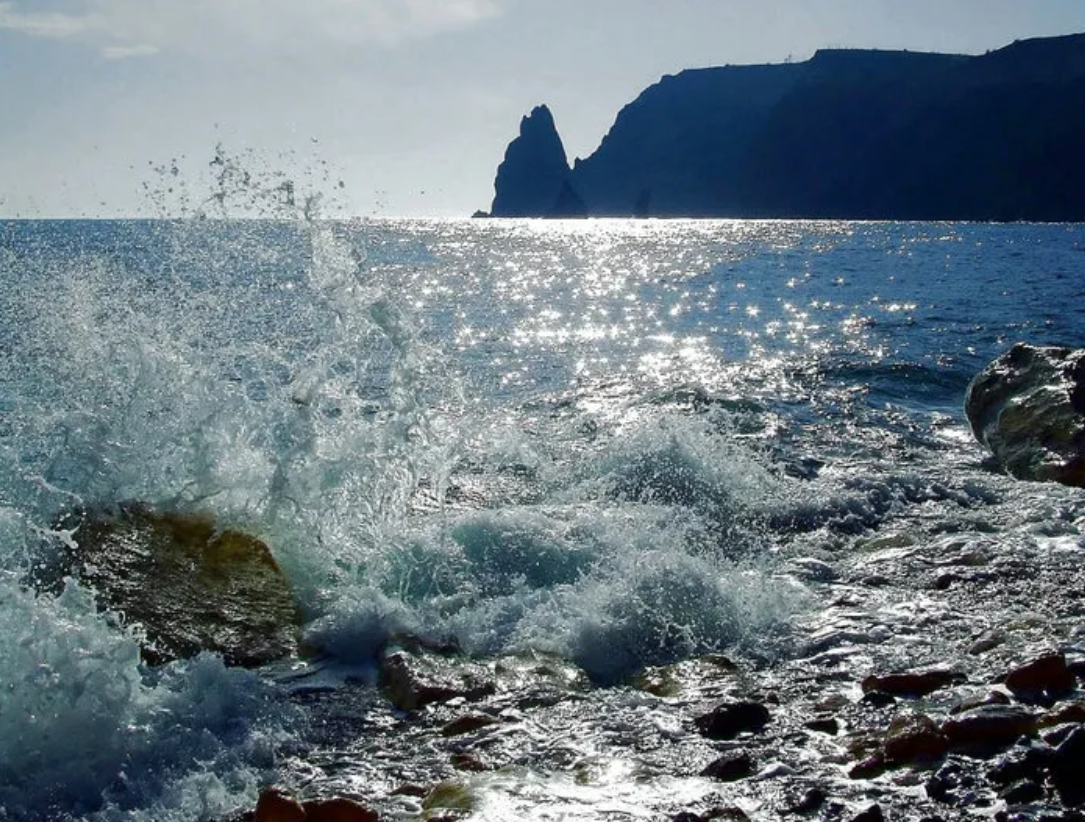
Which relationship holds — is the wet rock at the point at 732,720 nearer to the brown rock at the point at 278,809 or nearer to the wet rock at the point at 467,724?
the wet rock at the point at 467,724

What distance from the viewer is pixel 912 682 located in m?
6.04

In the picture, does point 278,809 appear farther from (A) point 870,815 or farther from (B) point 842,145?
(B) point 842,145

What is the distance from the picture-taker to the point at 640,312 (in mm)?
35031

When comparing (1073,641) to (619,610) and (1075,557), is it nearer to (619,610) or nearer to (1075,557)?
(1075,557)

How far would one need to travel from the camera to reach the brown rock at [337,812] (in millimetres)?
4547

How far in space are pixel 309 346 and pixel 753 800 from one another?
19984 millimetres

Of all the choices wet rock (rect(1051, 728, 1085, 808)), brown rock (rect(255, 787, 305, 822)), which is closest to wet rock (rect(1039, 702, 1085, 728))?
wet rock (rect(1051, 728, 1085, 808))

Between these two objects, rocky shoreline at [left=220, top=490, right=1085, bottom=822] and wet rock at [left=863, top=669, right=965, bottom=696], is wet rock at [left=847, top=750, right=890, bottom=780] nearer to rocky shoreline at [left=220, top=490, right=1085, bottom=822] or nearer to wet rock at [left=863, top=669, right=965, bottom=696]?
rocky shoreline at [left=220, top=490, right=1085, bottom=822]

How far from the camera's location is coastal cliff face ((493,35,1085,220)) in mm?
132875

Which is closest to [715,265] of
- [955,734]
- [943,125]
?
[955,734]

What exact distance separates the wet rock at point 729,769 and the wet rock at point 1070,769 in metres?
1.42

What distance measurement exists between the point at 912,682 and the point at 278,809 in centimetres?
378

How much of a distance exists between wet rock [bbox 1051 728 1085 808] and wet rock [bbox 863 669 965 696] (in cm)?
121

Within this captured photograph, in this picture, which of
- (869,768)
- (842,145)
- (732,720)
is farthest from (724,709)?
(842,145)
